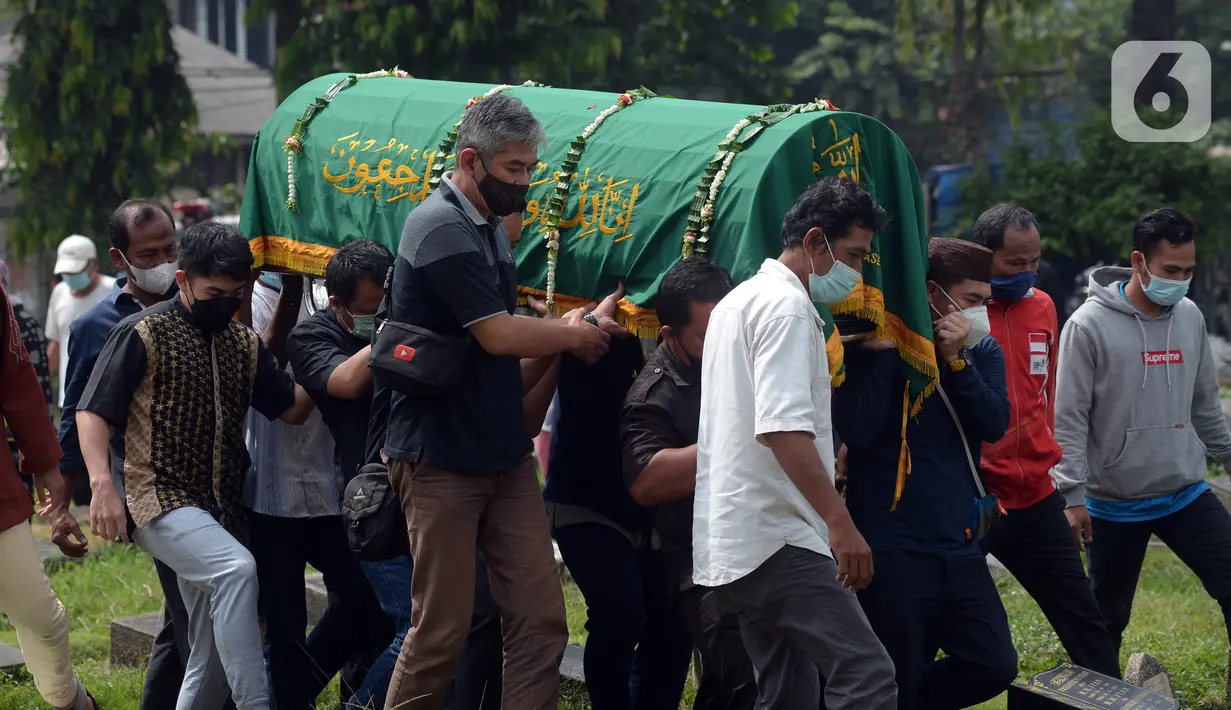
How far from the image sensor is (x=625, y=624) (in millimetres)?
4789

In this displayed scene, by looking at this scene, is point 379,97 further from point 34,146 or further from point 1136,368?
point 34,146

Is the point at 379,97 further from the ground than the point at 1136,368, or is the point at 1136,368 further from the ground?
the point at 379,97

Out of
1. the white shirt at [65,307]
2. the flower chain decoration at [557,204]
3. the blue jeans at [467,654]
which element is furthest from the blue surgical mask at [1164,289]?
the white shirt at [65,307]

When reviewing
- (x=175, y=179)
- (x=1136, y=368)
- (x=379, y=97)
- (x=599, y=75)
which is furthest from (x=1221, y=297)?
(x=379, y=97)

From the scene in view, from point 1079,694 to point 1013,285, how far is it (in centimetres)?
145

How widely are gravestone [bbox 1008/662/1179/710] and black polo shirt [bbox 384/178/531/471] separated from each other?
1.78 m

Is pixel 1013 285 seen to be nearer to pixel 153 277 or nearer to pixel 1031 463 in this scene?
pixel 1031 463

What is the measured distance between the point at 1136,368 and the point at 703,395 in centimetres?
222

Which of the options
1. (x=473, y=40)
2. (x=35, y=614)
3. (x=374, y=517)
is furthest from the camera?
(x=473, y=40)

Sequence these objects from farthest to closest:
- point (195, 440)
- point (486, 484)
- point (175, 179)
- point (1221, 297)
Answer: point (1221, 297) < point (175, 179) < point (195, 440) < point (486, 484)

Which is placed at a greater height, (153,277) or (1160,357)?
(153,277)

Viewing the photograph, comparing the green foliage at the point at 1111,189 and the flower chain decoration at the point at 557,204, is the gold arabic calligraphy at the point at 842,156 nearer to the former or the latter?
the flower chain decoration at the point at 557,204

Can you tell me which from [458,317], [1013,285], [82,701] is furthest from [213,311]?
[1013,285]

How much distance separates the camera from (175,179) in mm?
13438
